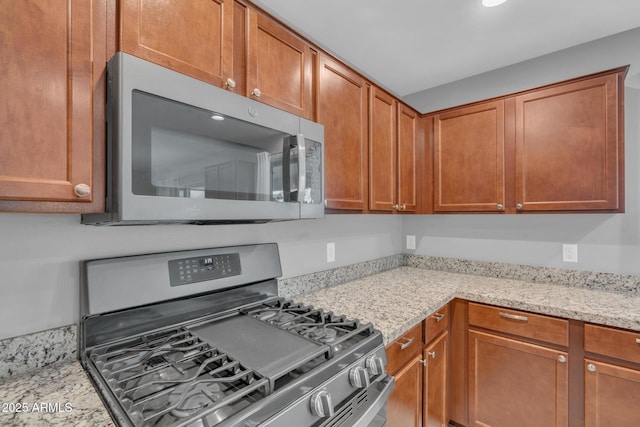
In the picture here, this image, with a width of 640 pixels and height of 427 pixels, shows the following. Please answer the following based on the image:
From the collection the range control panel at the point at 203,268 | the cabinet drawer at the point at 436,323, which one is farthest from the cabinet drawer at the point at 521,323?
the range control panel at the point at 203,268

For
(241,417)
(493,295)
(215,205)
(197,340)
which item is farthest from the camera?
(493,295)

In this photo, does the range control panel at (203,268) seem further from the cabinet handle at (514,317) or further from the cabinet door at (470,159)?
the cabinet door at (470,159)

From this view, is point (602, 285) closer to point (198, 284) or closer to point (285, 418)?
point (285, 418)

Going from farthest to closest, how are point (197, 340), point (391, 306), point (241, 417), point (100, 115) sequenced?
1. point (391, 306)
2. point (197, 340)
3. point (100, 115)
4. point (241, 417)

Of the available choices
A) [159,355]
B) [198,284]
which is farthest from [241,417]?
[198,284]

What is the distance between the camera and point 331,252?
6.75 feet

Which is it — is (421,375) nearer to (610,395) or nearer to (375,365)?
(375,365)

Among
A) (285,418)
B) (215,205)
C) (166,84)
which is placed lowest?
(285,418)

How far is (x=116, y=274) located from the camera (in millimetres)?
1073

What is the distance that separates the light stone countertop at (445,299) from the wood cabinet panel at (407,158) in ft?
1.92

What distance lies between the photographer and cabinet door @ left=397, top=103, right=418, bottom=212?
2.14 m

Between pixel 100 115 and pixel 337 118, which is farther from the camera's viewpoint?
pixel 337 118

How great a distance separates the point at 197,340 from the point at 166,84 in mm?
853

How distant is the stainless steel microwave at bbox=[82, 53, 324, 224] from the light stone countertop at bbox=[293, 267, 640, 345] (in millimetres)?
610
